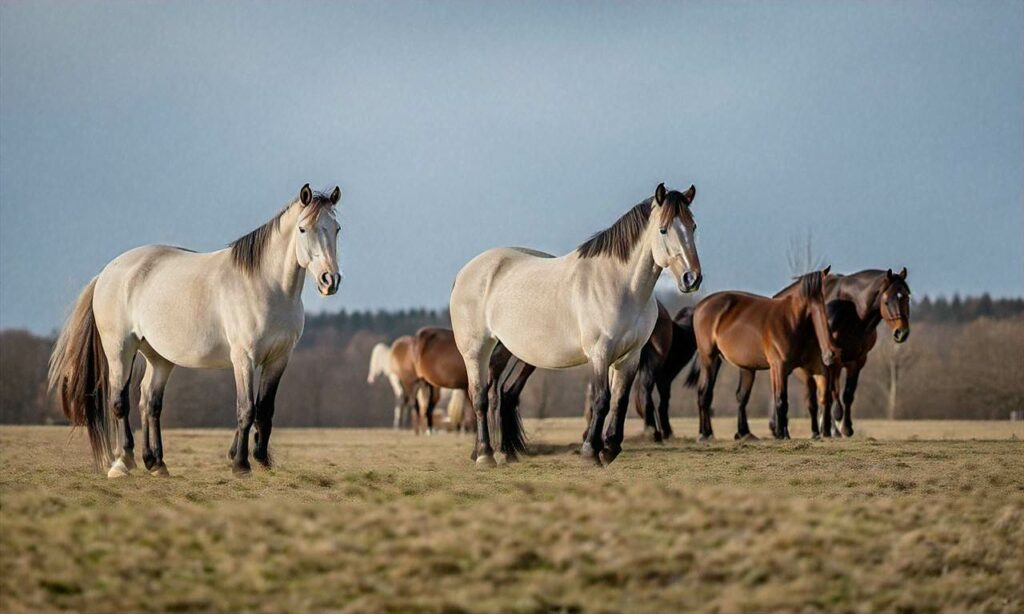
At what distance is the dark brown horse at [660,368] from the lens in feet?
59.1

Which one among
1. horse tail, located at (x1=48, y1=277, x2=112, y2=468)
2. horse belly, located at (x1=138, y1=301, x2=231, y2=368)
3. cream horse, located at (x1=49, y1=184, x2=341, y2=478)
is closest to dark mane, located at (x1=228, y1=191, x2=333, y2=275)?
cream horse, located at (x1=49, y1=184, x2=341, y2=478)

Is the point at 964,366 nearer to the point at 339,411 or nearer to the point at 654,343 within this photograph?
the point at 654,343

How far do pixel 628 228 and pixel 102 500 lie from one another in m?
6.68

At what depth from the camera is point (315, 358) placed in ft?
249

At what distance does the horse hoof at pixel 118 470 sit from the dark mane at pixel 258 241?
295 centimetres

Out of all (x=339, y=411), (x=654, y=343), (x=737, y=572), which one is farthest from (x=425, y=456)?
(x=339, y=411)

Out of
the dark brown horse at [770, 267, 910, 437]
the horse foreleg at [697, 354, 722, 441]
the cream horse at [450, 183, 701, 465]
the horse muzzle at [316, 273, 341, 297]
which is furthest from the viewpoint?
the horse foreleg at [697, 354, 722, 441]

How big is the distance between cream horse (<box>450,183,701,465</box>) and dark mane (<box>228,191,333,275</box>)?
9.54 feet

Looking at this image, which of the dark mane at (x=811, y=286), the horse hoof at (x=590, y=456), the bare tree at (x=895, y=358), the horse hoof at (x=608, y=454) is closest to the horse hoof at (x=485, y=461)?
the horse hoof at (x=590, y=456)

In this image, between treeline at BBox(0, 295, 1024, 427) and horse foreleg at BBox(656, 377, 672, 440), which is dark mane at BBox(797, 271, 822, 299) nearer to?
horse foreleg at BBox(656, 377, 672, 440)

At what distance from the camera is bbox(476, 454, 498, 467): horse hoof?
13.3 metres

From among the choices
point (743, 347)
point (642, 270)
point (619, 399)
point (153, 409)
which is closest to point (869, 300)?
point (743, 347)

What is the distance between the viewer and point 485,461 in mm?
13469

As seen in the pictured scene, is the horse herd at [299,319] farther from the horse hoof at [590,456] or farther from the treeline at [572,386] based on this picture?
the treeline at [572,386]
